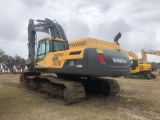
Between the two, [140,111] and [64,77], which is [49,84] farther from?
[140,111]

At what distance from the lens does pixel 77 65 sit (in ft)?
28.8

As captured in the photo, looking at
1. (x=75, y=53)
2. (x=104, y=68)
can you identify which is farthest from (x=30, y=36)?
(x=104, y=68)

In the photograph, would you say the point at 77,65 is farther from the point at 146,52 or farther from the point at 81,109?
the point at 146,52

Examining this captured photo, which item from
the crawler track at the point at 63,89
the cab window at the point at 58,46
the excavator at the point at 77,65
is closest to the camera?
the excavator at the point at 77,65

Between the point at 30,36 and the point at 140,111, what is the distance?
8.03m

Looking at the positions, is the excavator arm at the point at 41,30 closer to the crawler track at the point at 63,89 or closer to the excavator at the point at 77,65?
the excavator at the point at 77,65

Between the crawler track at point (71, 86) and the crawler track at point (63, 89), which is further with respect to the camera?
the crawler track at point (71, 86)

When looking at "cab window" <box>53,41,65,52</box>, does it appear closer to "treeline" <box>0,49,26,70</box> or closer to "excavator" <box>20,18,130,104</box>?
"excavator" <box>20,18,130,104</box>

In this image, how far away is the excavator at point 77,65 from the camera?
28.0 ft

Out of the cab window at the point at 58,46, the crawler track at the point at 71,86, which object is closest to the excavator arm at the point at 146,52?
the crawler track at the point at 71,86

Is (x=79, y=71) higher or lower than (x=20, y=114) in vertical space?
higher

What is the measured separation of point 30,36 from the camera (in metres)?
13.5

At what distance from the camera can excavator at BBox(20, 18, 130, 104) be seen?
8.53 metres

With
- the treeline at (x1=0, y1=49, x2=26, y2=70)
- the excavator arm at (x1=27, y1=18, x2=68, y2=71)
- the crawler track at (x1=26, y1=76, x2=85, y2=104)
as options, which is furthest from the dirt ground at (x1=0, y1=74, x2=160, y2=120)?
the treeline at (x1=0, y1=49, x2=26, y2=70)
